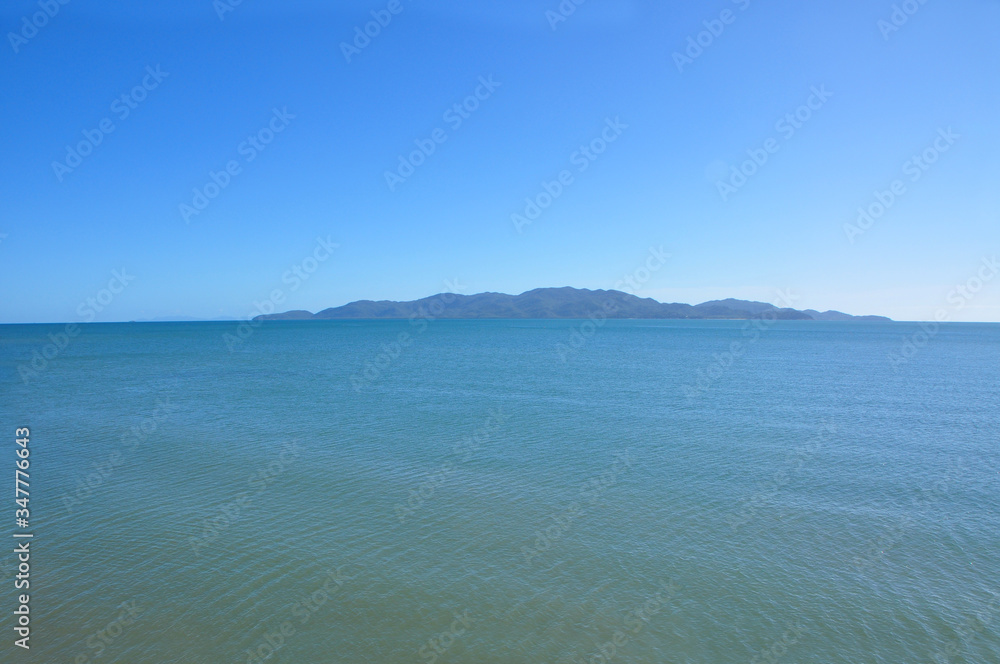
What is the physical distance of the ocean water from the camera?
39.6 ft

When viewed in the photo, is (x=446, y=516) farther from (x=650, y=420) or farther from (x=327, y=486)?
(x=650, y=420)

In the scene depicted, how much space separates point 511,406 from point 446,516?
19.8 metres

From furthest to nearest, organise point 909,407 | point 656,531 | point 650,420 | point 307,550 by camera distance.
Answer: point 909,407
point 650,420
point 656,531
point 307,550

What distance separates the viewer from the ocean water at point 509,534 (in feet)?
39.6

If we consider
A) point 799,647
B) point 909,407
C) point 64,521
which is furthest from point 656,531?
point 909,407

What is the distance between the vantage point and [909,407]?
125 ft

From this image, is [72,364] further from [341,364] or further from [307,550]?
[307,550]

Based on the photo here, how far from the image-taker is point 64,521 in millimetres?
17812

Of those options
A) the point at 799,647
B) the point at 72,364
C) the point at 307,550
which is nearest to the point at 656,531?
the point at 799,647

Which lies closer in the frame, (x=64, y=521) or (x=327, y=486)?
(x=64, y=521)

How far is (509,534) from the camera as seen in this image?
16953 mm

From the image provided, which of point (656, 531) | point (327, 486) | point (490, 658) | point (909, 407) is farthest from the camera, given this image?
point (909, 407)

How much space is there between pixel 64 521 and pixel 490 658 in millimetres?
15880

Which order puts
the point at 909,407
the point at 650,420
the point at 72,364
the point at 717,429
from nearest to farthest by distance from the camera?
A: the point at 717,429 < the point at 650,420 < the point at 909,407 < the point at 72,364
